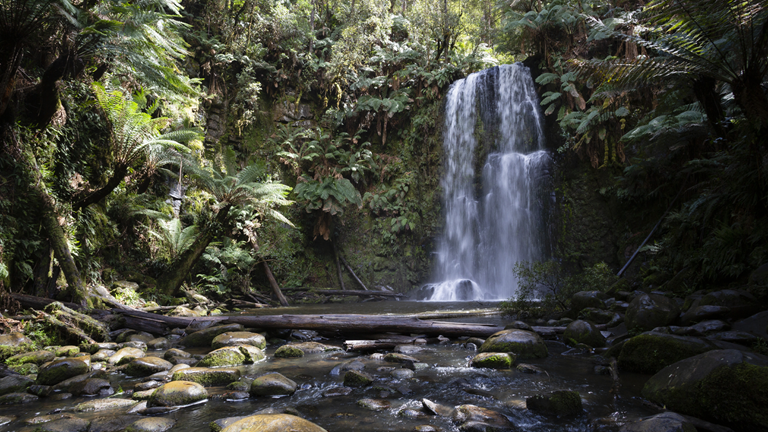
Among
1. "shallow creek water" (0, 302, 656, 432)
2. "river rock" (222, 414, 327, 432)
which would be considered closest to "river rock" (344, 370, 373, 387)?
"shallow creek water" (0, 302, 656, 432)

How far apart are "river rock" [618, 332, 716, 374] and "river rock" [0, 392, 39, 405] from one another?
17.8 ft

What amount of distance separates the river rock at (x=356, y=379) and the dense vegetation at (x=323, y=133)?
14.1 feet

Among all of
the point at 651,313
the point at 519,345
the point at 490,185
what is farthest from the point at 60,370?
the point at 490,185

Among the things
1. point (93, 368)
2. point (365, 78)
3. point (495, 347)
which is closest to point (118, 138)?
point (93, 368)

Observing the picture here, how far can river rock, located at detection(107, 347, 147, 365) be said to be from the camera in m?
4.29

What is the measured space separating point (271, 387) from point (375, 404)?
3.25ft

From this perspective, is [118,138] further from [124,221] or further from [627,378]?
[627,378]

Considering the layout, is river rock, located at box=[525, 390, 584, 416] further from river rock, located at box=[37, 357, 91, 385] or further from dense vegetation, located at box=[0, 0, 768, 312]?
river rock, located at box=[37, 357, 91, 385]

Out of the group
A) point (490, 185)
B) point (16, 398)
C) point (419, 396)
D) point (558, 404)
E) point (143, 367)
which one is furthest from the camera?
point (490, 185)

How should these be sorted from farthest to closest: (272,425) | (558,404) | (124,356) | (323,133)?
(323,133)
(124,356)
(558,404)
(272,425)

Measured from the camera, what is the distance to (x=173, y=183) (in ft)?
35.9

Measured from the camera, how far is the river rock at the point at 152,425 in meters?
2.54

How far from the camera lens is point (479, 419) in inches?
105

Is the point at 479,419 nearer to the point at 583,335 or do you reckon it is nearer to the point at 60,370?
the point at 583,335
